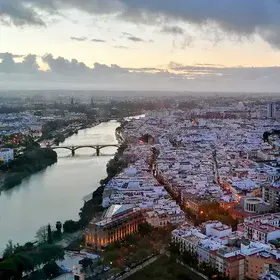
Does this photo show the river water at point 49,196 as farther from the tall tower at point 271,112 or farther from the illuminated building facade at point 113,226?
the tall tower at point 271,112

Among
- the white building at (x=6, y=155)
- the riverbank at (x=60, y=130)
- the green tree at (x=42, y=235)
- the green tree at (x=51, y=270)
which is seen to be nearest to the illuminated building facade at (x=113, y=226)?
the green tree at (x=42, y=235)

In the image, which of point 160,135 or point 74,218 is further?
point 160,135

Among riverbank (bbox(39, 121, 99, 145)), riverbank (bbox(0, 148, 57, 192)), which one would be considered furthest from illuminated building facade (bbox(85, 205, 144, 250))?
riverbank (bbox(39, 121, 99, 145))

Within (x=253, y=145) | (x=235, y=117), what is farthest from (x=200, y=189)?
(x=235, y=117)

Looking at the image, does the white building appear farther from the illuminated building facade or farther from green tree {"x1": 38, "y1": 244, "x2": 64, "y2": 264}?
green tree {"x1": 38, "y1": 244, "x2": 64, "y2": 264}

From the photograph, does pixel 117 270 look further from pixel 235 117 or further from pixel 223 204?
pixel 235 117

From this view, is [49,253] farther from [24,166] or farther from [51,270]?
[24,166]

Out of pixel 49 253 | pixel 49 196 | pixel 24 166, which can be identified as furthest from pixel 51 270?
pixel 24 166
